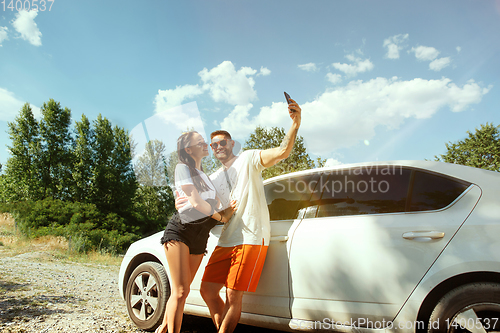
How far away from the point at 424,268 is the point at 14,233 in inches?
747

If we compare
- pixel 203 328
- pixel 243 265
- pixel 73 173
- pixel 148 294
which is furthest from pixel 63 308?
pixel 73 173

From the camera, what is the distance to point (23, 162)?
98.0 ft

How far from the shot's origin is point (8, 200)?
29.7 m

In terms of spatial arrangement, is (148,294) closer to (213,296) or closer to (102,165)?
(213,296)

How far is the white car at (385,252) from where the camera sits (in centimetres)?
177

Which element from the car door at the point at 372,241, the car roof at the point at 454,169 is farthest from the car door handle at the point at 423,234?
the car roof at the point at 454,169

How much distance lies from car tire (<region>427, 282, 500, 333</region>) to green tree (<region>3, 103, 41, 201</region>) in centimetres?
3634

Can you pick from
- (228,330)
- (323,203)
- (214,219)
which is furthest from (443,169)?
(228,330)

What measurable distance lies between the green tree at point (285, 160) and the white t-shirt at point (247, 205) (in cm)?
1178

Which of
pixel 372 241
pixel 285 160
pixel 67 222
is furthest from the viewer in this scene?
pixel 67 222

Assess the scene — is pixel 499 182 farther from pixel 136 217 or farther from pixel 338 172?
pixel 136 217

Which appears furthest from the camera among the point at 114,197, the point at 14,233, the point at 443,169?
the point at 114,197

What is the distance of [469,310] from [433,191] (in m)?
0.78

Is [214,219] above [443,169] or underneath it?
underneath
